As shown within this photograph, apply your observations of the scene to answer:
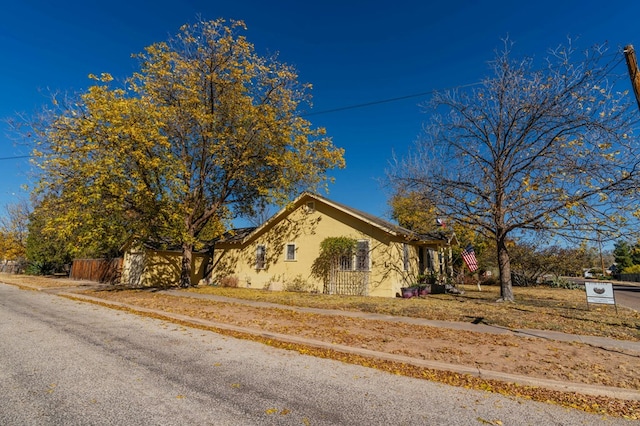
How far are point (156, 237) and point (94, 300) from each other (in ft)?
14.1

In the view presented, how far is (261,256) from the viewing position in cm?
2062

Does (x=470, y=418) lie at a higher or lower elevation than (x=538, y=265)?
lower

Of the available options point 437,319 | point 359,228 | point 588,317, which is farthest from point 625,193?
point 359,228

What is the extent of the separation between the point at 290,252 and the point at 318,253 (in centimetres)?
204

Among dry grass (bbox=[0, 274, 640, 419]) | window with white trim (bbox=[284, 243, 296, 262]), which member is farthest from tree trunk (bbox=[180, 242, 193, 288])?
dry grass (bbox=[0, 274, 640, 419])

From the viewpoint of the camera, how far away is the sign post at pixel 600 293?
34.0 feet

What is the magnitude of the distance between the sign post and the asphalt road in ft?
28.6

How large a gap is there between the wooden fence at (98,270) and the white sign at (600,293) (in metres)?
27.5

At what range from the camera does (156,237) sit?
665 inches

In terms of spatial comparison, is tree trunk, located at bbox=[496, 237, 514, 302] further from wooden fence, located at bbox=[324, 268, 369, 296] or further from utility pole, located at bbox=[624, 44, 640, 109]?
utility pole, located at bbox=[624, 44, 640, 109]

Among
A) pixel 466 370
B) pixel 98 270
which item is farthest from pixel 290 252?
pixel 98 270

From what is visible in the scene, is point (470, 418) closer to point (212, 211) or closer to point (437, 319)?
point (437, 319)

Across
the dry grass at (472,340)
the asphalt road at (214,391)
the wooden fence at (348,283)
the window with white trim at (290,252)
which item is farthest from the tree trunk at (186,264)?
the asphalt road at (214,391)

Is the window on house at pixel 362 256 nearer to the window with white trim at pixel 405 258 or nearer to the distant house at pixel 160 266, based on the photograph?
the window with white trim at pixel 405 258
